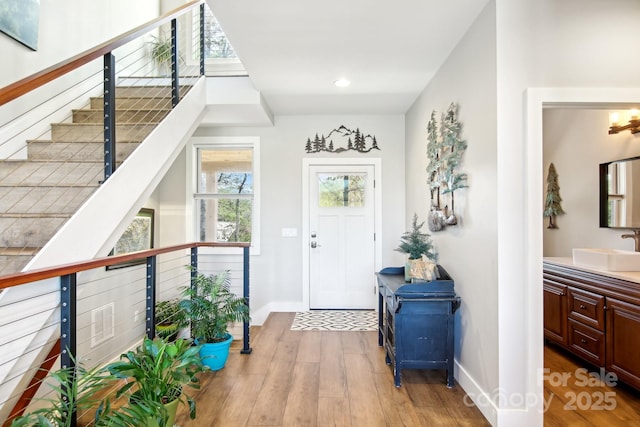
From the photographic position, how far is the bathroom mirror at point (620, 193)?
2889 millimetres

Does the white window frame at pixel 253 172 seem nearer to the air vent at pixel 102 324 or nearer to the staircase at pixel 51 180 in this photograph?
the air vent at pixel 102 324

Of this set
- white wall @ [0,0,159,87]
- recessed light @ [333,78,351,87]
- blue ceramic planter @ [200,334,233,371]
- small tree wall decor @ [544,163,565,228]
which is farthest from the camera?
small tree wall decor @ [544,163,565,228]

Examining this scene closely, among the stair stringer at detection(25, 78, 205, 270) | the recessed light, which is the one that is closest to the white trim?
the recessed light

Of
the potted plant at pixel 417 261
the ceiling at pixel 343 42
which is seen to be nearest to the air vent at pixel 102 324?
the ceiling at pixel 343 42

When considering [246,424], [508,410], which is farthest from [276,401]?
[508,410]

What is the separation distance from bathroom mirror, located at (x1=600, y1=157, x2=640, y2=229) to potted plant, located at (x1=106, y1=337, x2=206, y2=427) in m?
3.49

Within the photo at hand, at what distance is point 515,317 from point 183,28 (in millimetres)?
4810

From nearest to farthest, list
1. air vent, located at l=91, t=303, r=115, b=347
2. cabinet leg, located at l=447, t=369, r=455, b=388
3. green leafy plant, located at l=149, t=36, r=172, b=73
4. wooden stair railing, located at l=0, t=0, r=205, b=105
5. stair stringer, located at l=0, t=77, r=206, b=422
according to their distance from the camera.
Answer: wooden stair railing, located at l=0, t=0, r=205, b=105 < stair stringer, located at l=0, t=77, r=206, b=422 < cabinet leg, located at l=447, t=369, r=455, b=388 < air vent, located at l=91, t=303, r=115, b=347 < green leafy plant, located at l=149, t=36, r=172, b=73

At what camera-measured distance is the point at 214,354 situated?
9.11 ft

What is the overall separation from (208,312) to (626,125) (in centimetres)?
378

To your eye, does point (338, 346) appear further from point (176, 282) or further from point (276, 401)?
point (176, 282)

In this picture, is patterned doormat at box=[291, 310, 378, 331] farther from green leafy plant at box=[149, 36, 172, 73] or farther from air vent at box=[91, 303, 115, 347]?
green leafy plant at box=[149, 36, 172, 73]

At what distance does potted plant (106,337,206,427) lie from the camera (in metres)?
1.62

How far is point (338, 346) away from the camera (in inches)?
131
